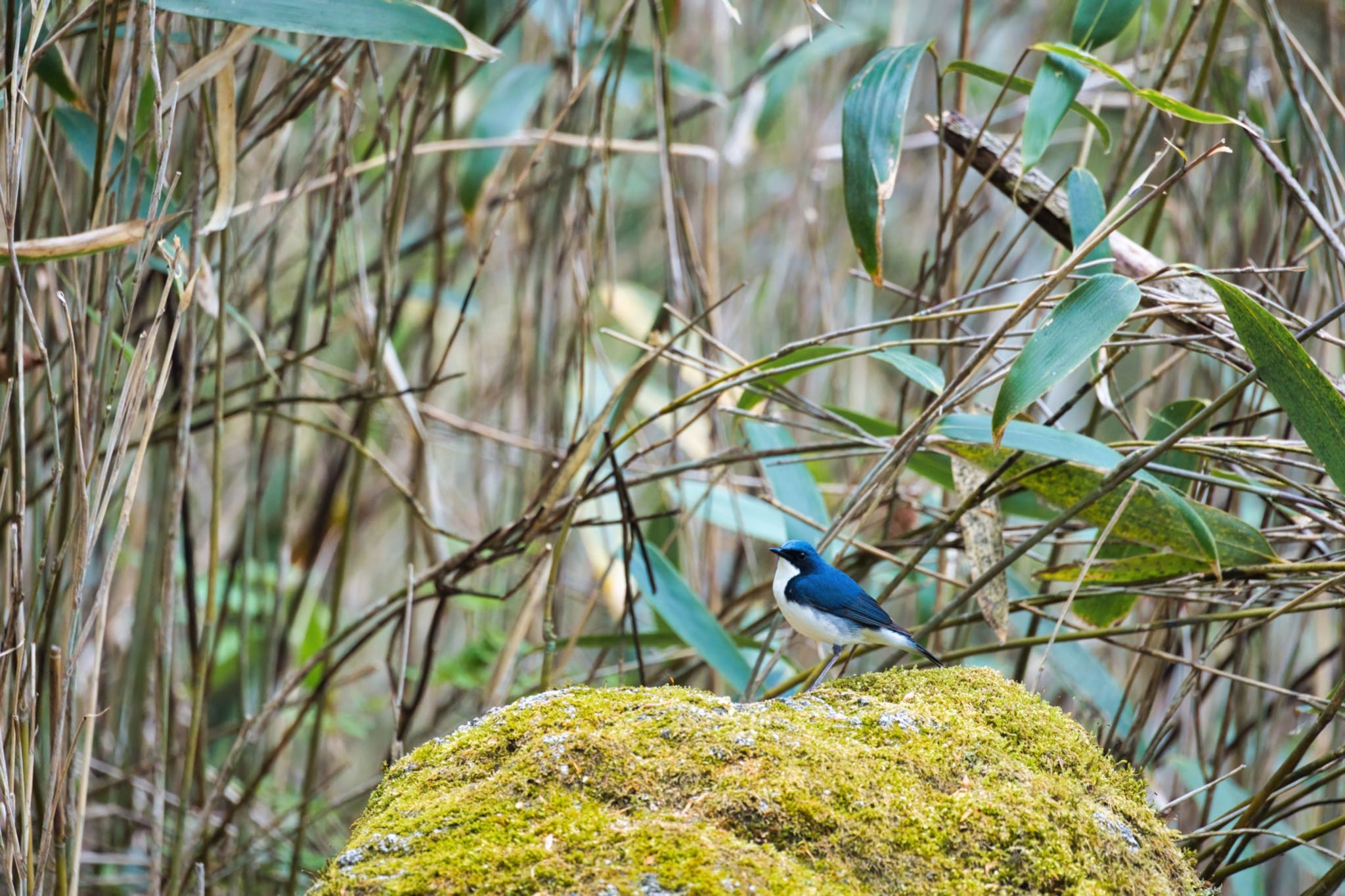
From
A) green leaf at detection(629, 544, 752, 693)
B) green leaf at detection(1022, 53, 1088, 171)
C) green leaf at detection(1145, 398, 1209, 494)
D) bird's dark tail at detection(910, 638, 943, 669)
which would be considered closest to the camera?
bird's dark tail at detection(910, 638, 943, 669)

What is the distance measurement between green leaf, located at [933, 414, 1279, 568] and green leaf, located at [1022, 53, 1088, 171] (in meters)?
0.70

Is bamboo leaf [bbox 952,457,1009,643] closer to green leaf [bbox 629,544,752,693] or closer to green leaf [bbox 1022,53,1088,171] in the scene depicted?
green leaf [bbox 629,544,752,693]

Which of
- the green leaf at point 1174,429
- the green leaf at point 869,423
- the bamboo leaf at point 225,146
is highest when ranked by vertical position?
the bamboo leaf at point 225,146

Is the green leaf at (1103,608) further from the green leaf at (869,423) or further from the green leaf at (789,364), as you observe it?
the green leaf at (789,364)

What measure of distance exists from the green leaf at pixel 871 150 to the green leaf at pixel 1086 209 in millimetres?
488

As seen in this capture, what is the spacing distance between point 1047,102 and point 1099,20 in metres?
0.43

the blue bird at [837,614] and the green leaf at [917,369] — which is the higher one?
the green leaf at [917,369]

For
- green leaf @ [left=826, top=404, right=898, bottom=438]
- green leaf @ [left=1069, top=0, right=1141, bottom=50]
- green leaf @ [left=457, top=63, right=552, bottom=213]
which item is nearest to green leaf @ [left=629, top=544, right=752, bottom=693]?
green leaf @ [left=826, top=404, right=898, bottom=438]

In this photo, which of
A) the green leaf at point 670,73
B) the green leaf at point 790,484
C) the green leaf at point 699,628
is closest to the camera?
the green leaf at point 699,628

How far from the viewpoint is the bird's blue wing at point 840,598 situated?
2.66m

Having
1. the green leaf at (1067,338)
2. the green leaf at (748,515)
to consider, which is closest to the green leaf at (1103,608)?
the green leaf at (1067,338)

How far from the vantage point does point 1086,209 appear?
290cm

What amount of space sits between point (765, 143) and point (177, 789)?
192 inches

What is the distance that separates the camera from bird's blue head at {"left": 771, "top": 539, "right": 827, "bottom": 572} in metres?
2.89
